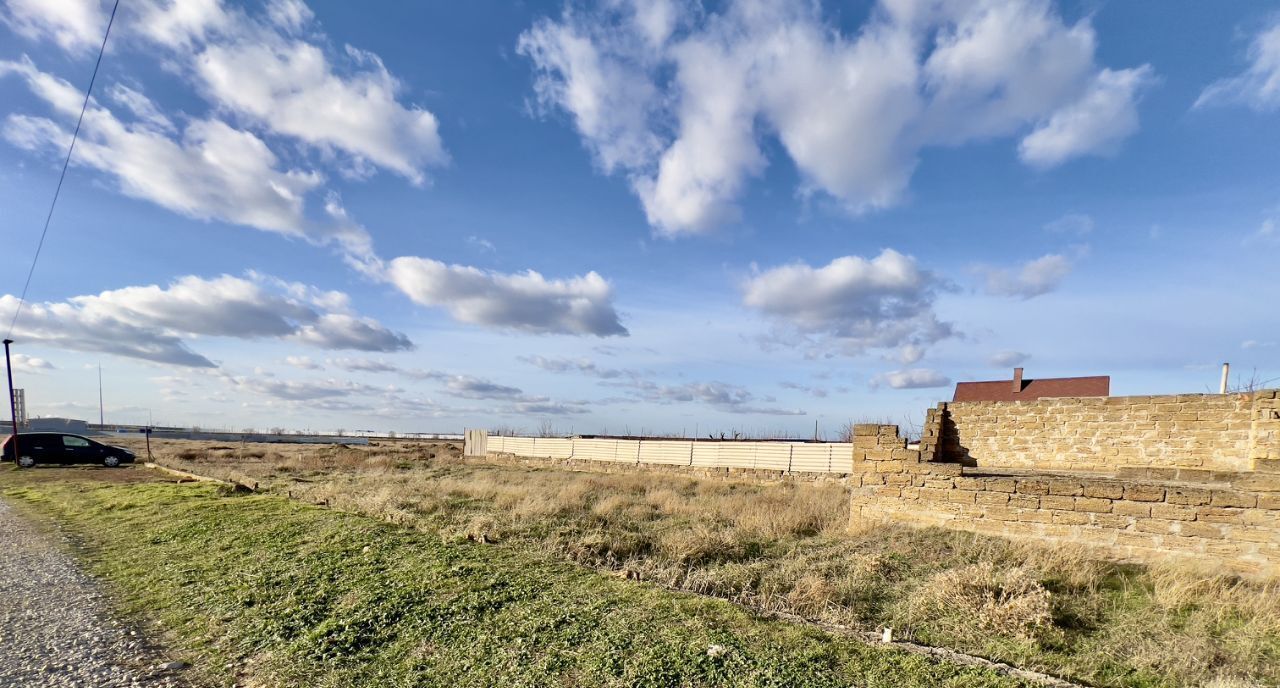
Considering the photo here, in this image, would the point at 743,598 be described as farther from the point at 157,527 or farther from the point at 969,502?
the point at 157,527

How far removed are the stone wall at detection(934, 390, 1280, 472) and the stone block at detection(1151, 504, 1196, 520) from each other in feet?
8.68

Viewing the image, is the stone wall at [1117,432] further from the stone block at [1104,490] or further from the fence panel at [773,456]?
the fence panel at [773,456]

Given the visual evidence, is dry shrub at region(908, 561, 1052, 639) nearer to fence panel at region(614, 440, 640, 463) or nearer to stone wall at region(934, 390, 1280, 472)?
stone wall at region(934, 390, 1280, 472)

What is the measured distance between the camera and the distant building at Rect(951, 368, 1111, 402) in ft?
93.5

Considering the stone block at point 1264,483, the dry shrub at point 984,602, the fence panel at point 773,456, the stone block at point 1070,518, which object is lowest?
the fence panel at point 773,456

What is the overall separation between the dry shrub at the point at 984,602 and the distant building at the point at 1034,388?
1023 inches

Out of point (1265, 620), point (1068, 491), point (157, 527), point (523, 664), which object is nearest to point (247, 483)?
point (157, 527)

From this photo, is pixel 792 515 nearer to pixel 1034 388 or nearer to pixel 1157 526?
pixel 1157 526

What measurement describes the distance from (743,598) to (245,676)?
172 inches

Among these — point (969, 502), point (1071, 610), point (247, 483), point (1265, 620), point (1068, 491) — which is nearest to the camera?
point (1265, 620)

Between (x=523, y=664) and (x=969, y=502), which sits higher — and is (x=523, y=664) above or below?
below

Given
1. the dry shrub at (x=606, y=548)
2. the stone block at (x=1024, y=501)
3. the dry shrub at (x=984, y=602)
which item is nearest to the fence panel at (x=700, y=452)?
the stone block at (x=1024, y=501)

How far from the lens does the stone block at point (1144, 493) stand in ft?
22.3

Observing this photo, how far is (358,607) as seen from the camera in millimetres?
5668
